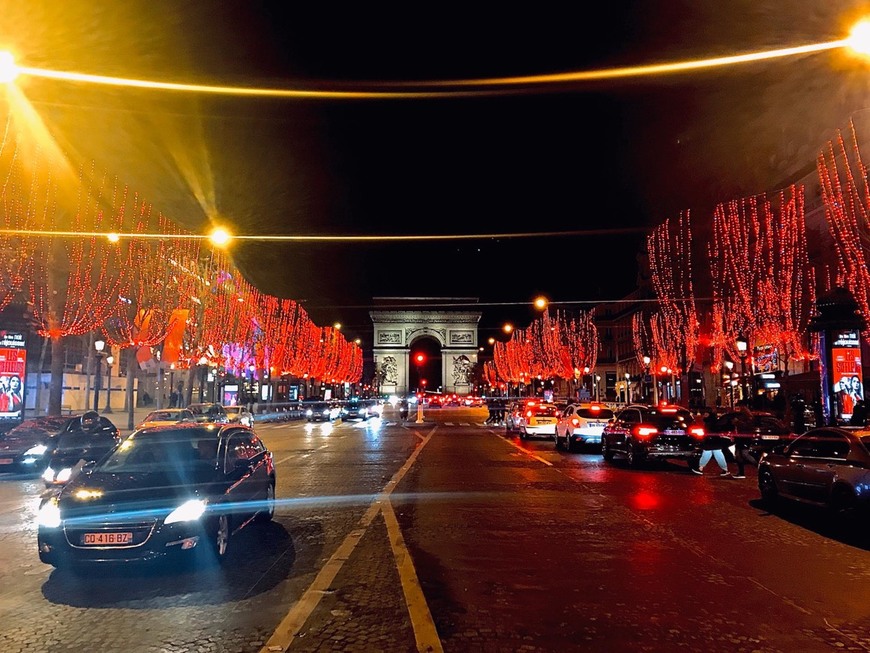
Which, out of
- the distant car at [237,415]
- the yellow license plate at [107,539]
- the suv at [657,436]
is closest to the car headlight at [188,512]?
the yellow license plate at [107,539]

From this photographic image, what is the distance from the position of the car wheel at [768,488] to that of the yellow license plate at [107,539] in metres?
9.88

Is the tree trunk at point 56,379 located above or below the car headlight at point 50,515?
above

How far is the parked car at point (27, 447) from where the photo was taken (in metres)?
16.5

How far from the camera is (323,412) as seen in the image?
56.6 m

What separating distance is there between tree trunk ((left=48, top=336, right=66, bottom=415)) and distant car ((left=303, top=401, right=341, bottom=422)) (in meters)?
21.3

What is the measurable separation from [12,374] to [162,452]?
19164 millimetres

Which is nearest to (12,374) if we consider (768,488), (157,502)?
(157,502)

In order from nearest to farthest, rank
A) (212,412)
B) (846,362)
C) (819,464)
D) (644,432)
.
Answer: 1. (819,464)
2. (644,432)
3. (846,362)
4. (212,412)

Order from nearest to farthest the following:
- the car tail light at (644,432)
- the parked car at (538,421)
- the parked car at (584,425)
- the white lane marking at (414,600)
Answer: the white lane marking at (414,600)
the car tail light at (644,432)
the parked car at (584,425)
the parked car at (538,421)

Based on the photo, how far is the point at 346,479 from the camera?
49.2 ft

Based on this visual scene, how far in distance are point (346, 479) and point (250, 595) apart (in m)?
8.77

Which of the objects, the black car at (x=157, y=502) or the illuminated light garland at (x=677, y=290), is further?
the illuminated light garland at (x=677, y=290)

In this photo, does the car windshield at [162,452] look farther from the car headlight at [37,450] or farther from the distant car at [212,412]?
the distant car at [212,412]

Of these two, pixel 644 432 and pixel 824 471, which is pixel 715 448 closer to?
pixel 644 432
